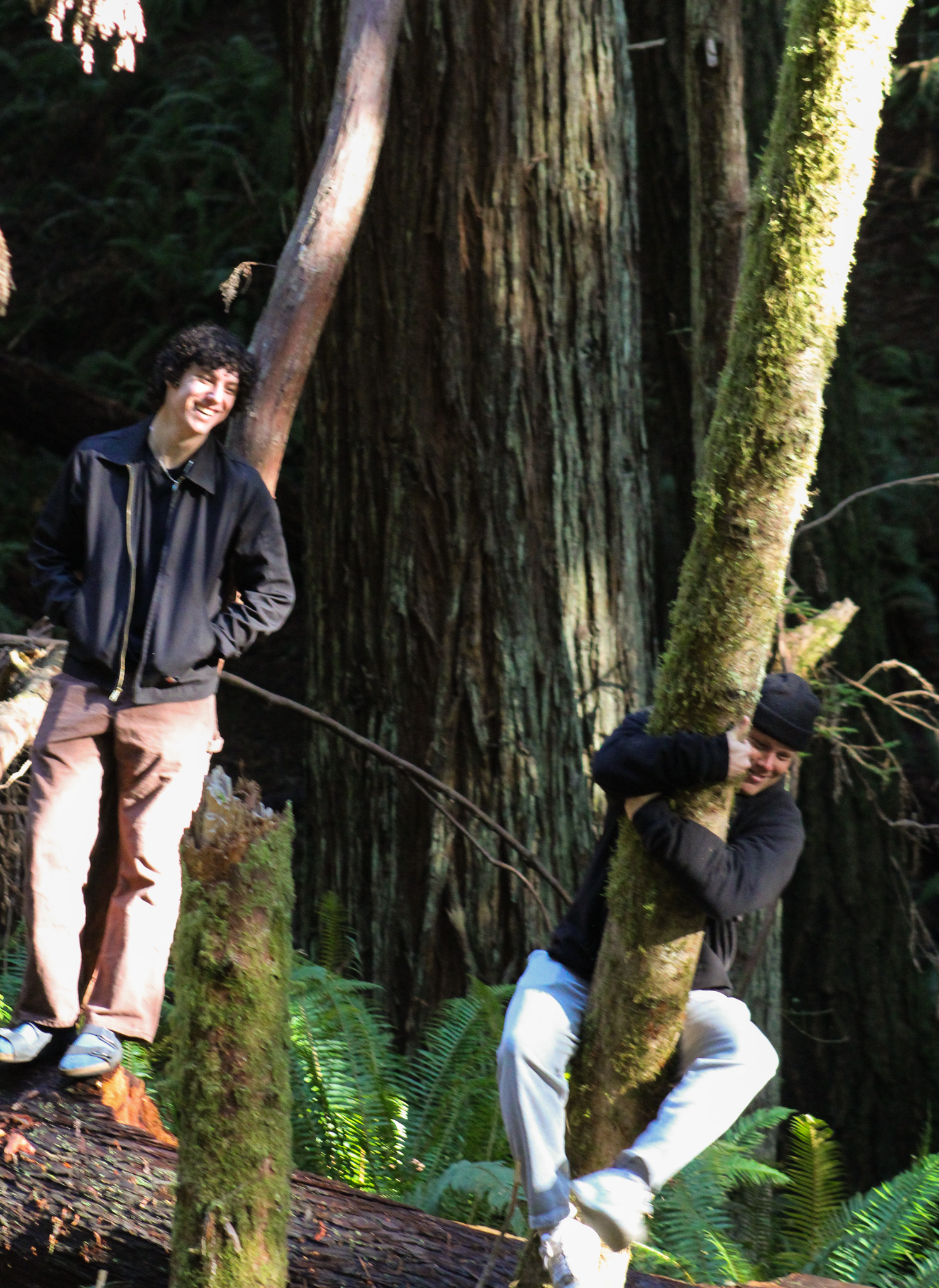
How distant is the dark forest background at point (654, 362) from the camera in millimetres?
6656

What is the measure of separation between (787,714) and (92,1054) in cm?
202

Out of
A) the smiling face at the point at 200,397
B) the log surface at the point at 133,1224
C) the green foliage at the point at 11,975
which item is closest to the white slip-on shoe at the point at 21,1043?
the log surface at the point at 133,1224

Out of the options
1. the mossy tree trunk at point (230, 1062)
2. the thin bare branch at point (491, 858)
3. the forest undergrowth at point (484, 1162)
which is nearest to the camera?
the mossy tree trunk at point (230, 1062)

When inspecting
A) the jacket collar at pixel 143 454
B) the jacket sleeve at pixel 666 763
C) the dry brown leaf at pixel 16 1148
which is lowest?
the dry brown leaf at pixel 16 1148

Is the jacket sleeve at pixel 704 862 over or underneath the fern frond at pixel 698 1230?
over

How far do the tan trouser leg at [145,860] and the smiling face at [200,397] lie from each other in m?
0.80

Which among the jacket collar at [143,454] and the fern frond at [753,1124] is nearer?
the jacket collar at [143,454]

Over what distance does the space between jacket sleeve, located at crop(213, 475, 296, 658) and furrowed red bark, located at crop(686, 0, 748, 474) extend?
2.30 metres

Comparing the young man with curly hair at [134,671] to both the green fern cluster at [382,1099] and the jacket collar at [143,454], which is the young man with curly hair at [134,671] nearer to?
the jacket collar at [143,454]

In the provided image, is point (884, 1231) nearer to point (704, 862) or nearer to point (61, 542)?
Result: point (704, 862)

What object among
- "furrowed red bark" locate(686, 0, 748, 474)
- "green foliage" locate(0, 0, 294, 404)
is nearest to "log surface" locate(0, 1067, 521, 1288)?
"furrowed red bark" locate(686, 0, 748, 474)

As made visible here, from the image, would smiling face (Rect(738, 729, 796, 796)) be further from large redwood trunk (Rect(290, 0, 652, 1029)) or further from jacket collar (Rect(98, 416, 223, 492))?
large redwood trunk (Rect(290, 0, 652, 1029))

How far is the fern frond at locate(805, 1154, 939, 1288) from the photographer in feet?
12.1

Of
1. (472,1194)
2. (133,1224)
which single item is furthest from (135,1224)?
(472,1194)
